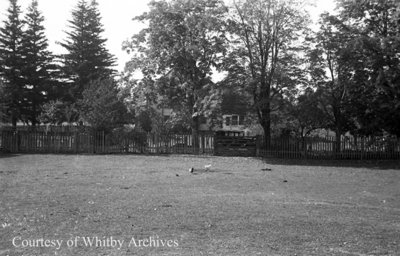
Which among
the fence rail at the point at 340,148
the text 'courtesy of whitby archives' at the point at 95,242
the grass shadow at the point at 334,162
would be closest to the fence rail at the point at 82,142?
the grass shadow at the point at 334,162

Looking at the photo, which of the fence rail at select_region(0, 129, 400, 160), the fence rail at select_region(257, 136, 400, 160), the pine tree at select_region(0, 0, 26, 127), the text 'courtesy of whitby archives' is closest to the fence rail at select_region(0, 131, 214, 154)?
the fence rail at select_region(0, 129, 400, 160)

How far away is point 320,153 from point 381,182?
9.88 meters

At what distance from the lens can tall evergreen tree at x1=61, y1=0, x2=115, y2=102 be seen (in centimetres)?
4209

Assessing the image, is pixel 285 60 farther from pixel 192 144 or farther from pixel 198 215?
pixel 198 215

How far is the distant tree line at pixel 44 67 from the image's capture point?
3638cm

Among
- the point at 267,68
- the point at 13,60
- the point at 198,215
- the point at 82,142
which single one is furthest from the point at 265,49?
the point at 13,60

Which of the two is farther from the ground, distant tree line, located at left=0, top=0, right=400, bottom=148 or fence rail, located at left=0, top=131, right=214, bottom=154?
distant tree line, located at left=0, top=0, right=400, bottom=148

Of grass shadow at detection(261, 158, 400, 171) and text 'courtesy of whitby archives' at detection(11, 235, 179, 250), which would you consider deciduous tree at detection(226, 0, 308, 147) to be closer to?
grass shadow at detection(261, 158, 400, 171)

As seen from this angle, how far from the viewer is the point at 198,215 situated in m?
7.63

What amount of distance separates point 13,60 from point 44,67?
9.93 feet

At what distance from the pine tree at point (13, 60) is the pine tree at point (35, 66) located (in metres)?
0.52

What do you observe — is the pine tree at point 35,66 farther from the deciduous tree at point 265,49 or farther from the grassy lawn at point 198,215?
the grassy lawn at point 198,215

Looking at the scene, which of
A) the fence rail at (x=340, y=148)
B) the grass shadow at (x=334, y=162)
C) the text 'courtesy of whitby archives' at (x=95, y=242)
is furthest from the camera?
the fence rail at (x=340, y=148)

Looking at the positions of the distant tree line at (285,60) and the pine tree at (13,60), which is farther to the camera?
the pine tree at (13,60)
